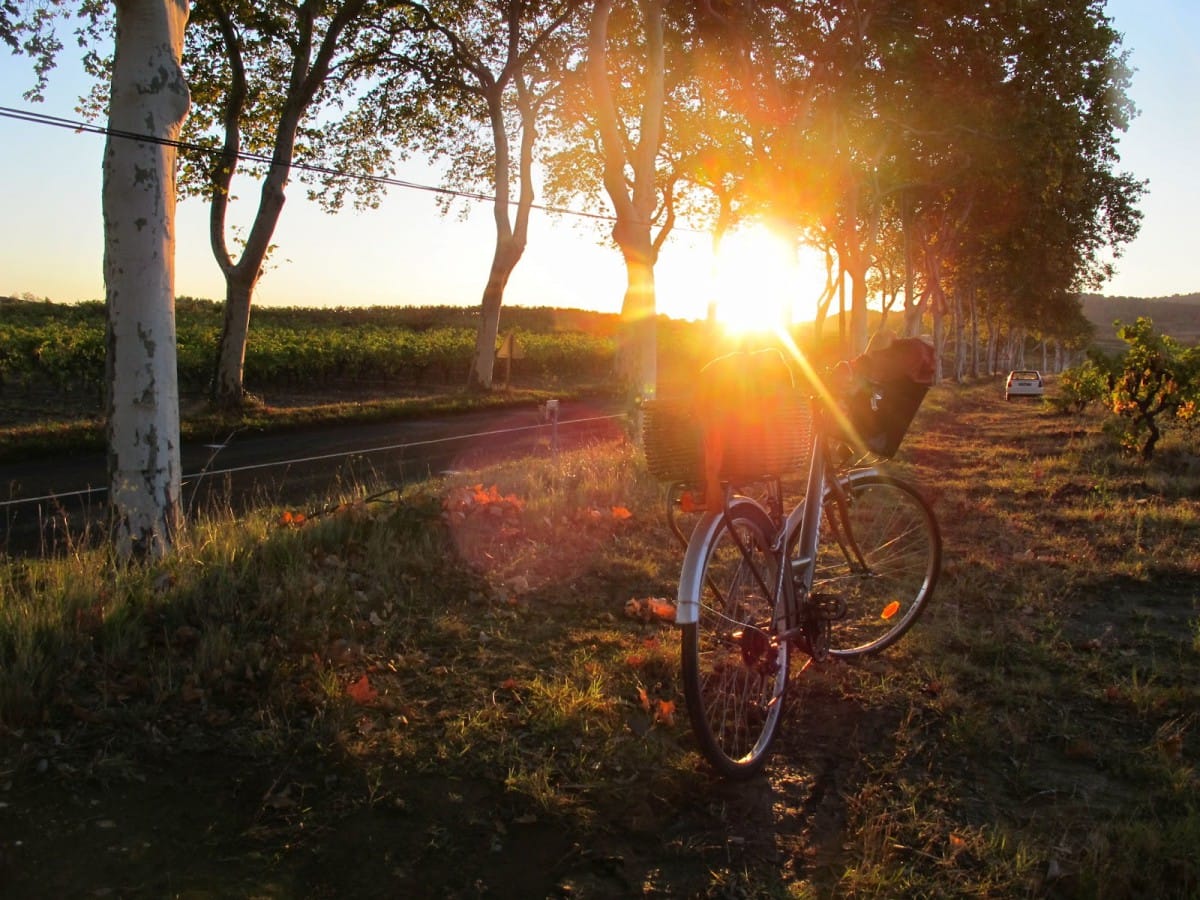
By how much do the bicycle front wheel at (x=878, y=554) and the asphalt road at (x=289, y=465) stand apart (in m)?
4.57

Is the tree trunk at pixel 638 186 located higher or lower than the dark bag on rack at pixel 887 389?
higher

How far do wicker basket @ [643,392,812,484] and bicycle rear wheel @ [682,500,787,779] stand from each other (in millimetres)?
172

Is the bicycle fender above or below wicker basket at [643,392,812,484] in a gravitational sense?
below

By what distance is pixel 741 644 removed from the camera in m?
3.68

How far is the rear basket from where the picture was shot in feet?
13.9

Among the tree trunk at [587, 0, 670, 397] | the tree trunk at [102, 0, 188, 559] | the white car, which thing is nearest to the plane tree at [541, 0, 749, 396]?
the tree trunk at [587, 0, 670, 397]

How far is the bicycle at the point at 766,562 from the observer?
3.46m

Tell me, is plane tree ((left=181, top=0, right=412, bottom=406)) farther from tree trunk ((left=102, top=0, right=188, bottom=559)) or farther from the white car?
the white car

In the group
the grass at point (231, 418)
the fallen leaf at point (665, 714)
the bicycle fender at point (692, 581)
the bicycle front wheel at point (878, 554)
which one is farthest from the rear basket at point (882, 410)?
the grass at point (231, 418)

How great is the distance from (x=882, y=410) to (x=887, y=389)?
10 centimetres

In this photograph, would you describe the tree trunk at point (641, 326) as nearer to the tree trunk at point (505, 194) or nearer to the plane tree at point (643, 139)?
the plane tree at point (643, 139)

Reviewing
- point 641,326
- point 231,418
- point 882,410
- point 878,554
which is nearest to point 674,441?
point 882,410

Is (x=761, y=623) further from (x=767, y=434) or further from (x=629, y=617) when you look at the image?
(x=629, y=617)

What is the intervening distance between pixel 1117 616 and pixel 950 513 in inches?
139
